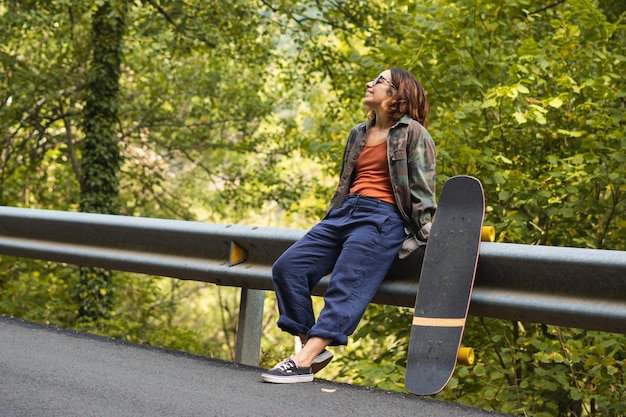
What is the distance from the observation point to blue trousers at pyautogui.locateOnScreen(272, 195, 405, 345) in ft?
13.3

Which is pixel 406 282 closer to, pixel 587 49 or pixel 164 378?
pixel 164 378

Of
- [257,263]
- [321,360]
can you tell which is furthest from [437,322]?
[257,263]

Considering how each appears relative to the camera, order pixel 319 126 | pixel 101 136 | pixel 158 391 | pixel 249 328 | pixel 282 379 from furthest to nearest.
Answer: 1. pixel 319 126
2. pixel 101 136
3. pixel 249 328
4. pixel 282 379
5. pixel 158 391

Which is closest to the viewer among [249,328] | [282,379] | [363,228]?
[282,379]

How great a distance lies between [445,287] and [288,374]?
0.82m

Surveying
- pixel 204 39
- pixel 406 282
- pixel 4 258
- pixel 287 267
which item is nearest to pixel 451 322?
pixel 406 282

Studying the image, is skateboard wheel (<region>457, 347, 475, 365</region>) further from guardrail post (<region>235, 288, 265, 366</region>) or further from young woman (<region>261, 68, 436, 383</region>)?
guardrail post (<region>235, 288, 265, 366</region>)

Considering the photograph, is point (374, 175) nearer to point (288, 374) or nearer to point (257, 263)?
point (257, 263)

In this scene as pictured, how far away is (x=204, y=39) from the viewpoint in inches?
477

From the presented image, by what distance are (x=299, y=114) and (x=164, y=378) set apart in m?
14.7

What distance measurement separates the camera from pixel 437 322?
368cm

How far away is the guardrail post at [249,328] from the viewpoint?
4430mm

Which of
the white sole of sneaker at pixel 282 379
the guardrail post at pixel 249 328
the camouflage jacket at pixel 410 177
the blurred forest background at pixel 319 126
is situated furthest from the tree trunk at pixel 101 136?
the white sole of sneaker at pixel 282 379

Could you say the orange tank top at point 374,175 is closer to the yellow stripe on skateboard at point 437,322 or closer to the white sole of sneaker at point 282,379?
the yellow stripe on skateboard at point 437,322
